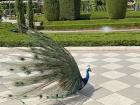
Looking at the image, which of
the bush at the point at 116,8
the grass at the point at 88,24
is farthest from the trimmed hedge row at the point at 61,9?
the bush at the point at 116,8

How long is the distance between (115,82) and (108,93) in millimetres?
701

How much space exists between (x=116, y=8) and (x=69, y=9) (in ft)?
8.87

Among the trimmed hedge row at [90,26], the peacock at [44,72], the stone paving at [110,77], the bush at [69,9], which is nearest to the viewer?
the peacock at [44,72]

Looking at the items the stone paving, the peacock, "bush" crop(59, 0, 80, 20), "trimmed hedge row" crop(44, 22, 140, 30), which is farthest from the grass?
the peacock

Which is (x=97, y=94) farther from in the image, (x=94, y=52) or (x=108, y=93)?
(x=94, y=52)

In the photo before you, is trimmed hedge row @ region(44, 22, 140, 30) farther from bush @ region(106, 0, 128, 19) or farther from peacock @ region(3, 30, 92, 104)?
peacock @ region(3, 30, 92, 104)

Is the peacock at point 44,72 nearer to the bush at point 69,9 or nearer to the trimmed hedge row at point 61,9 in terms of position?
the trimmed hedge row at point 61,9

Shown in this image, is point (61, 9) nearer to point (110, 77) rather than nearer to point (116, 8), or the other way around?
point (116, 8)

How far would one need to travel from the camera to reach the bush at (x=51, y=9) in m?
17.6

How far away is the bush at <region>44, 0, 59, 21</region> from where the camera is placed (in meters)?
17.6

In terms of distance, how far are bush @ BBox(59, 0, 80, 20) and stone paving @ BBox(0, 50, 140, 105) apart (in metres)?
8.06

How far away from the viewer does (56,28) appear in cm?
1642

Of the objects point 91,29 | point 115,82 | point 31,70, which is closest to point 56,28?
point 91,29

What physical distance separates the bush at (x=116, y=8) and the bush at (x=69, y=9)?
191 centimetres
